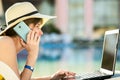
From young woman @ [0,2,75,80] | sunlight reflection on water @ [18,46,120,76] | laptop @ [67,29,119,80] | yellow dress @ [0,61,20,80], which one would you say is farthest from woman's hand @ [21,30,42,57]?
sunlight reflection on water @ [18,46,120,76]

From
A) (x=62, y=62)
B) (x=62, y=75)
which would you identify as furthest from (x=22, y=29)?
(x=62, y=62)

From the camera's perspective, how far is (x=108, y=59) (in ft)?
6.88

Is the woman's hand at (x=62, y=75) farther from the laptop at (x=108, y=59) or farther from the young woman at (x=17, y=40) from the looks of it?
the young woman at (x=17, y=40)

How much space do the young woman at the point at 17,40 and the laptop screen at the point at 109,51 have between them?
0.37 metres

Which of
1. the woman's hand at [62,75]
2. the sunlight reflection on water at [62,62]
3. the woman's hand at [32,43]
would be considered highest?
the woman's hand at [32,43]

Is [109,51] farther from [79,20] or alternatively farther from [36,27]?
[79,20]

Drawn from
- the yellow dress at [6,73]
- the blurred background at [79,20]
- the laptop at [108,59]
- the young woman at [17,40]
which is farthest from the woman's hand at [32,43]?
the blurred background at [79,20]

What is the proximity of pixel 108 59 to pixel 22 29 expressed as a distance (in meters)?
0.52

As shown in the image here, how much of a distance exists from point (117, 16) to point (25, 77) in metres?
19.1

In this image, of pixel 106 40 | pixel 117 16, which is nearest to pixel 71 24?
pixel 117 16

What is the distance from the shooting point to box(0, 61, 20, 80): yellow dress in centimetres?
170

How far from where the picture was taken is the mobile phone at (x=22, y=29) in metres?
1.79

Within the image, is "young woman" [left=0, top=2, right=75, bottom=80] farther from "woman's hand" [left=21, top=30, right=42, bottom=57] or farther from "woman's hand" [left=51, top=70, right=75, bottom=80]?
"woman's hand" [left=51, top=70, right=75, bottom=80]

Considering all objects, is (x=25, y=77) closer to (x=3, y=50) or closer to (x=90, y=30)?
(x=3, y=50)
